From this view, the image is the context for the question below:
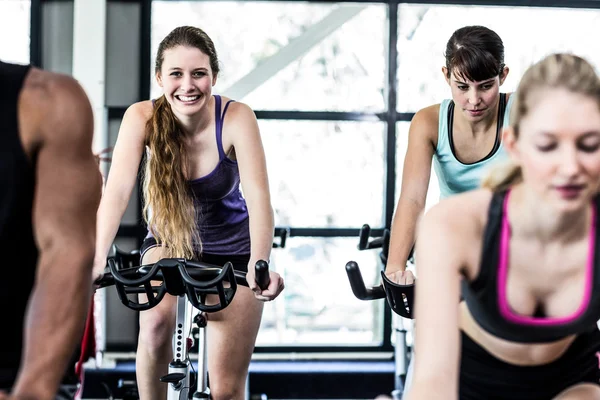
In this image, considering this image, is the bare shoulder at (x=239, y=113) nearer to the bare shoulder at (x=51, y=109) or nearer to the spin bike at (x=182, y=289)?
the spin bike at (x=182, y=289)

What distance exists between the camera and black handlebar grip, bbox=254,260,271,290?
2.15 meters

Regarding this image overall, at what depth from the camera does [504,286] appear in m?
1.46

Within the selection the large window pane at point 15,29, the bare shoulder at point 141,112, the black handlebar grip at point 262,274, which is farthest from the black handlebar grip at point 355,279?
the large window pane at point 15,29

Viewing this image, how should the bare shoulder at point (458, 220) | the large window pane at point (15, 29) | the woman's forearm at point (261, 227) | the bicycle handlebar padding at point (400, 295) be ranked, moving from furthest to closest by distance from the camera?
1. the large window pane at point (15, 29)
2. the woman's forearm at point (261, 227)
3. the bicycle handlebar padding at point (400, 295)
4. the bare shoulder at point (458, 220)

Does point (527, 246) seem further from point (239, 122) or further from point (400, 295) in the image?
point (239, 122)

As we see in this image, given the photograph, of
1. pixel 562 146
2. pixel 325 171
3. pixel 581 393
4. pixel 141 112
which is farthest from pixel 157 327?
pixel 325 171

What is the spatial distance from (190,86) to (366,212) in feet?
8.16

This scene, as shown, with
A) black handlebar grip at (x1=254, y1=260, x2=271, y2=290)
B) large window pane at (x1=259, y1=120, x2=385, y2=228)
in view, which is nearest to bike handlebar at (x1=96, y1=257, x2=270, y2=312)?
black handlebar grip at (x1=254, y1=260, x2=271, y2=290)

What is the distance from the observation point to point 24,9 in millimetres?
4668

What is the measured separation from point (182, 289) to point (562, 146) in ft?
4.08

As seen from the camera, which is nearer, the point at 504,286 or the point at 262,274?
the point at 504,286

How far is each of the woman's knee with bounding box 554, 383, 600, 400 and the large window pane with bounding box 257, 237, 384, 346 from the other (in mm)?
3175

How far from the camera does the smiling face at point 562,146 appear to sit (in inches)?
52.9

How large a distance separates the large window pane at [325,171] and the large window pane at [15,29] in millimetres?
1403
